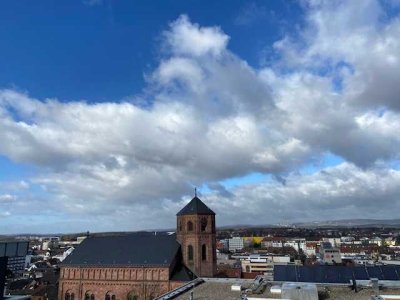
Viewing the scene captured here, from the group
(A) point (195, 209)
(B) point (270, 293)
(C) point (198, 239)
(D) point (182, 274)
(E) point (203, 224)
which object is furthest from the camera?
(A) point (195, 209)

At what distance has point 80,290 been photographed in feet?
201

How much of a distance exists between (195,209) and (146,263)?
10932mm

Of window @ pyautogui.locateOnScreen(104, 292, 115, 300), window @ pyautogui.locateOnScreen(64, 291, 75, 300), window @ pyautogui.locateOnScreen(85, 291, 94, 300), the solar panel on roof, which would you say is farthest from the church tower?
the solar panel on roof

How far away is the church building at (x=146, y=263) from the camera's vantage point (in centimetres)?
5759

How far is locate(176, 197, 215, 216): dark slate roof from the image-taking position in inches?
2401

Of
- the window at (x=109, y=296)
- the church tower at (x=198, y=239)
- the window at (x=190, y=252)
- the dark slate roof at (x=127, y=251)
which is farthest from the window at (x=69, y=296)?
the window at (x=190, y=252)

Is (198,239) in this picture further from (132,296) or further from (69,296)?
(69,296)

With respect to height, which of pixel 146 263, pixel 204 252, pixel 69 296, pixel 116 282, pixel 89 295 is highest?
pixel 204 252

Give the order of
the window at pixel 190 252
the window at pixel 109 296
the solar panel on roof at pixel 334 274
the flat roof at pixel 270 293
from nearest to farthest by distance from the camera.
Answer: the flat roof at pixel 270 293 < the solar panel on roof at pixel 334 274 < the window at pixel 109 296 < the window at pixel 190 252

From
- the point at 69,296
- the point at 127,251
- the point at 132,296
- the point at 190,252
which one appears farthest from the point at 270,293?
the point at 69,296

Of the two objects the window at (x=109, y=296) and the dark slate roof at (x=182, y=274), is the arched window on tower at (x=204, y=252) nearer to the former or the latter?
the dark slate roof at (x=182, y=274)

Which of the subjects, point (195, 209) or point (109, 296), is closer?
point (109, 296)

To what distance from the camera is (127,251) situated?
2431 inches

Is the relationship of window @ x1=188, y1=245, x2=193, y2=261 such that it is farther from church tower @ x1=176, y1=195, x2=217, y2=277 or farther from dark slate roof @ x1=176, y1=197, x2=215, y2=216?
dark slate roof @ x1=176, y1=197, x2=215, y2=216
